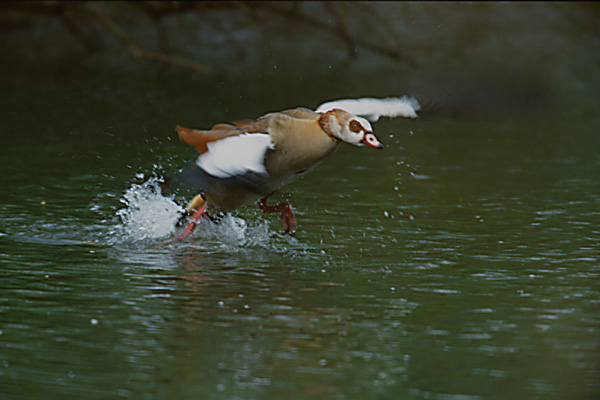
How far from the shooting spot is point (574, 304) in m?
6.70

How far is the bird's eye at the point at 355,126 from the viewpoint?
757 cm

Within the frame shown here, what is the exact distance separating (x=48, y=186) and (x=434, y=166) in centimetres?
420

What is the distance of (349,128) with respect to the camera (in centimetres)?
759

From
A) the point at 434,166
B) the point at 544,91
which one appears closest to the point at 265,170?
the point at 544,91

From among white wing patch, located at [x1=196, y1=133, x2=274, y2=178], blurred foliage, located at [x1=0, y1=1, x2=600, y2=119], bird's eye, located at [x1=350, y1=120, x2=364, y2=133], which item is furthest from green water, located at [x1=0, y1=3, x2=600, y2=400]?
blurred foliage, located at [x1=0, y1=1, x2=600, y2=119]

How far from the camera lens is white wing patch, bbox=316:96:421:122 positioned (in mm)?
8375

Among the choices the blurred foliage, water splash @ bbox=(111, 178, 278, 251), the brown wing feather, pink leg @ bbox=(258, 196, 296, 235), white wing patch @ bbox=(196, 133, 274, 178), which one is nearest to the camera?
white wing patch @ bbox=(196, 133, 274, 178)

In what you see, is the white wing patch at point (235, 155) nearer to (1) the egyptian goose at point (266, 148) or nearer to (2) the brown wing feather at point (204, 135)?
(1) the egyptian goose at point (266, 148)

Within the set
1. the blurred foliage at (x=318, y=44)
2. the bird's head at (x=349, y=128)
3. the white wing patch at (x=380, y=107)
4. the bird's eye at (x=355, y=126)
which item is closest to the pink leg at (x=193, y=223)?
the white wing patch at (x=380, y=107)

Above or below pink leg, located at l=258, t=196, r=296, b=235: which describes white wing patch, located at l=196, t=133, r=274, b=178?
Answer: above

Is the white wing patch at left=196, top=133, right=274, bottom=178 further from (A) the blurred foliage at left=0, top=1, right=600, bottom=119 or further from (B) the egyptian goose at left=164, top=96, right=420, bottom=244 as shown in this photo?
(A) the blurred foliage at left=0, top=1, right=600, bottom=119

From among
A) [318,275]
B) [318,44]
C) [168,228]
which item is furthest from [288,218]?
[318,44]

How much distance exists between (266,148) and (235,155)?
26cm

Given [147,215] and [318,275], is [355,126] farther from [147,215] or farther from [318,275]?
[147,215]
